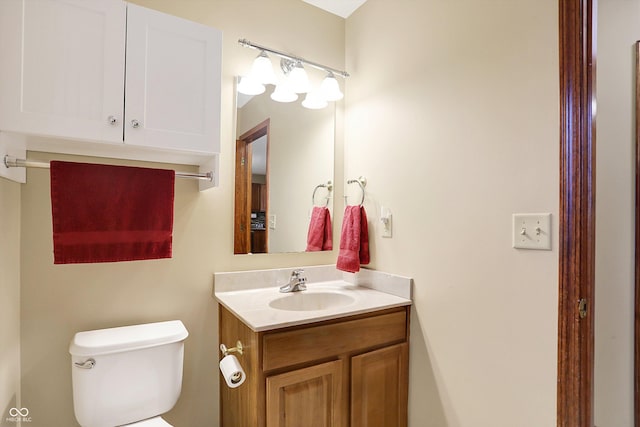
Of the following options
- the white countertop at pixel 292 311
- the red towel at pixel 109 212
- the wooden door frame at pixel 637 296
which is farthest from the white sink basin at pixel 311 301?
the wooden door frame at pixel 637 296

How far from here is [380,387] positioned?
1460 mm

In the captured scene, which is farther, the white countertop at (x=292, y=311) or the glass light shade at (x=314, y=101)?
the glass light shade at (x=314, y=101)

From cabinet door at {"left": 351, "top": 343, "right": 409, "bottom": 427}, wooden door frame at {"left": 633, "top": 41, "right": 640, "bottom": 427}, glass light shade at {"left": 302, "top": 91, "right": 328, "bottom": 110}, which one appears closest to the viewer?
cabinet door at {"left": 351, "top": 343, "right": 409, "bottom": 427}

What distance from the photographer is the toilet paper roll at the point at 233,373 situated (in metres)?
1.22

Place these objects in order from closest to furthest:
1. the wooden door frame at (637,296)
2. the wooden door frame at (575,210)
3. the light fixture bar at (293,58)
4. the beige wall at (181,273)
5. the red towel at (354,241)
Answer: the wooden door frame at (575,210)
the beige wall at (181,273)
the wooden door frame at (637,296)
the light fixture bar at (293,58)
the red towel at (354,241)

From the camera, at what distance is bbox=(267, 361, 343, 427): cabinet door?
1.20 metres

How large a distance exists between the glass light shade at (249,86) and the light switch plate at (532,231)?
1339 millimetres

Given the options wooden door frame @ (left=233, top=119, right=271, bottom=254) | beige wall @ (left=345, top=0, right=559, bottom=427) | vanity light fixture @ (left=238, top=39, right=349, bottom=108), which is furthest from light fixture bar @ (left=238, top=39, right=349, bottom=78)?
wooden door frame @ (left=233, top=119, right=271, bottom=254)

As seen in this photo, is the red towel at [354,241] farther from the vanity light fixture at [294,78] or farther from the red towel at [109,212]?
the red towel at [109,212]

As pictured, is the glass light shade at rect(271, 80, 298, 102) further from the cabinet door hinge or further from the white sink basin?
the cabinet door hinge

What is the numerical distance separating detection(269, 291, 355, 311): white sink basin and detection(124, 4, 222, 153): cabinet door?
0.82 meters

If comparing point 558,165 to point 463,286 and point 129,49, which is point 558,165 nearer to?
point 463,286

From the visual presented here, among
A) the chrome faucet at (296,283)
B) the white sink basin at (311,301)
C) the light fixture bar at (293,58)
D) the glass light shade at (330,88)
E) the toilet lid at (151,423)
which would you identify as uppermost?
the light fixture bar at (293,58)

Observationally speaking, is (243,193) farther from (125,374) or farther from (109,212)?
(125,374)
